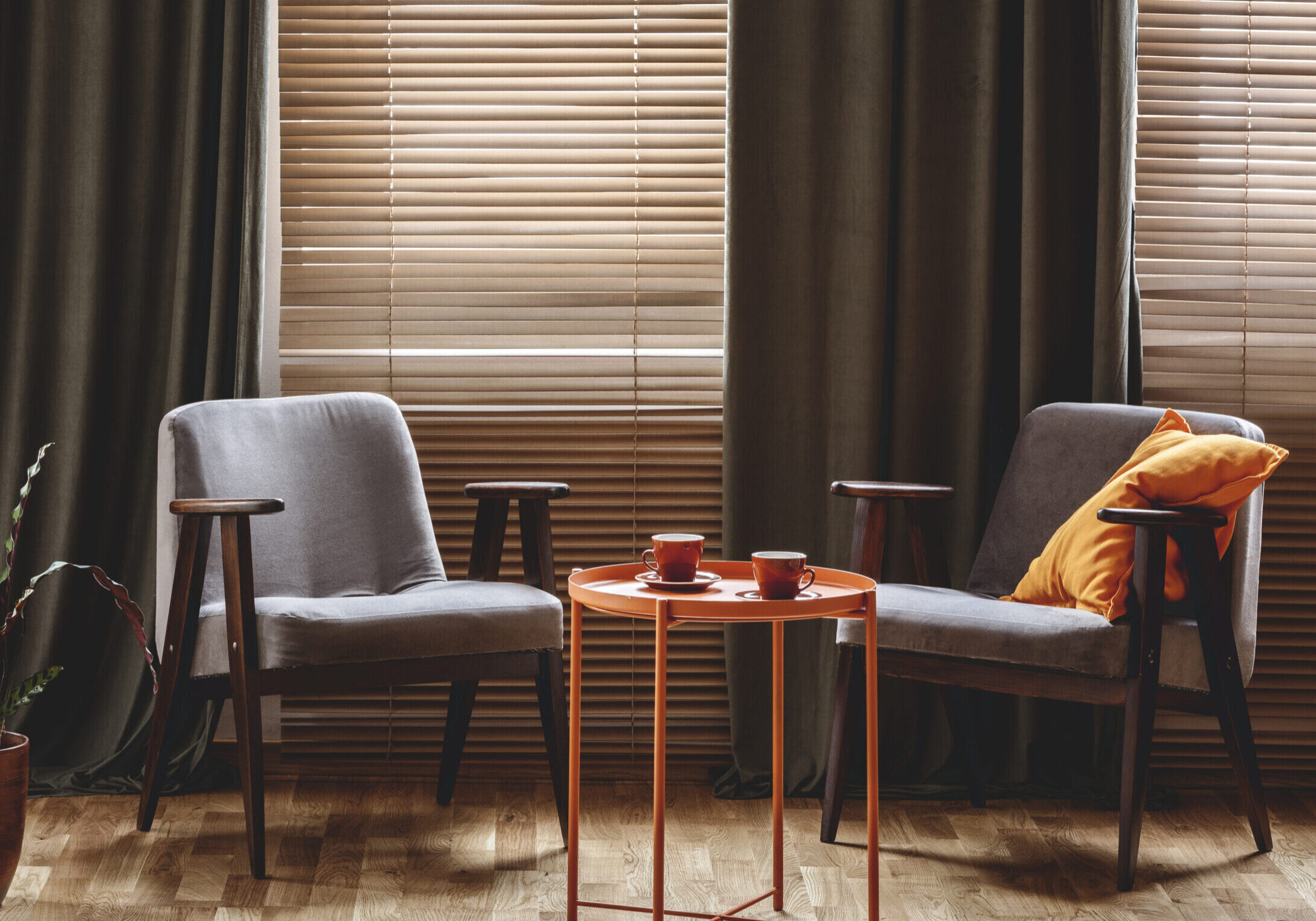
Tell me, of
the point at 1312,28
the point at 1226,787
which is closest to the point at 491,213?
the point at 1312,28

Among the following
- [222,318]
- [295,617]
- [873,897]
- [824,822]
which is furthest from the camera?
[222,318]

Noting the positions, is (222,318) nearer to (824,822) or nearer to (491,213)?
(491,213)

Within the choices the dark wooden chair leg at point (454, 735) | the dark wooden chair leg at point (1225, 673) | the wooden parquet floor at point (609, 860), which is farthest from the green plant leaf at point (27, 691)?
the dark wooden chair leg at point (1225, 673)

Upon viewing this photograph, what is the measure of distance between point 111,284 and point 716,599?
187 centimetres

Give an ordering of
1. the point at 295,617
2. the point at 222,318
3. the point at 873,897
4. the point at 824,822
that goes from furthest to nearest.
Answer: the point at 222,318 → the point at 824,822 → the point at 295,617 → the point at 873,897

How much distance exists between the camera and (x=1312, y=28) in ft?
9.81

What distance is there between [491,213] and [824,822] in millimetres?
1649

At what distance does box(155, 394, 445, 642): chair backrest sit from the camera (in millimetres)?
2586

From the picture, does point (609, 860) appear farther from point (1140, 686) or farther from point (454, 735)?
point (1140, 686)

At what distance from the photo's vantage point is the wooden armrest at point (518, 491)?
8.44 feet

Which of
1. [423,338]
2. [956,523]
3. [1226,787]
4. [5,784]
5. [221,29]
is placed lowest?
[1226,787]

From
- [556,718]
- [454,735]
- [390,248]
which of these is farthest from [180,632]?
[390,248]

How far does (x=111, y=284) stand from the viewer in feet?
9.55

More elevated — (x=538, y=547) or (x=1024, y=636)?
(x=538, y=547)
